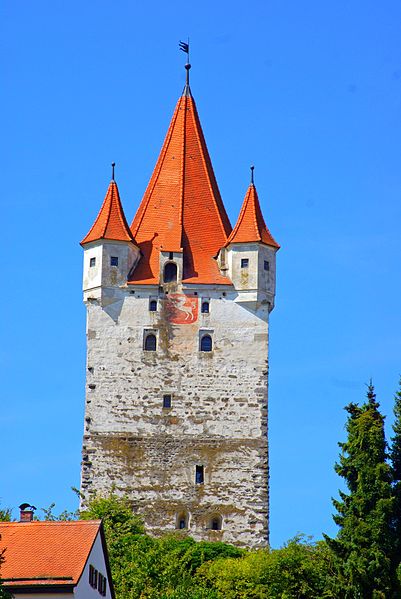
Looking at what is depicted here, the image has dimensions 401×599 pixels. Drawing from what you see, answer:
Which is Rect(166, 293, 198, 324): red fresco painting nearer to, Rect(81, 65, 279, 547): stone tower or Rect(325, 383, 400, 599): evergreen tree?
Rect(81, 65, 279, 547): stone tower

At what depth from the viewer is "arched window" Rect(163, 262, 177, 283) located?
7106 cm

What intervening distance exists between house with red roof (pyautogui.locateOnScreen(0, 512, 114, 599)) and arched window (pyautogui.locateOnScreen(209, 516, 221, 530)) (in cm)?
2094

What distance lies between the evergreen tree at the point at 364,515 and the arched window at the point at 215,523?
1222cm

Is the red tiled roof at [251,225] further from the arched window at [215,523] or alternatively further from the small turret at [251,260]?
the arched window at [215,523]

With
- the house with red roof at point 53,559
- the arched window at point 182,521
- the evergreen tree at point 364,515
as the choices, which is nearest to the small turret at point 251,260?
the arched window at point 182,521

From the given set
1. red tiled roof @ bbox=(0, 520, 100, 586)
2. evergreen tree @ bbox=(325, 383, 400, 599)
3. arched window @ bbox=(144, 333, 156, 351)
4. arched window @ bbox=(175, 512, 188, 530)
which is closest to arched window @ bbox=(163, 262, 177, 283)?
arched window @ bbox=(144, 333, 156, 351)

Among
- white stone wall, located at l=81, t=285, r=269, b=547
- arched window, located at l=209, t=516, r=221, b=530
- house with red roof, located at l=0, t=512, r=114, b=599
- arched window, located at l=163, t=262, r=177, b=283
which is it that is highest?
arched window, located at l=163, t=262, r=177, b=283

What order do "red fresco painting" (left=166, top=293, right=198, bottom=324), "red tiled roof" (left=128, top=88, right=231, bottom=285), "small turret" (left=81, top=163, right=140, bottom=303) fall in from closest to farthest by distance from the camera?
"red fresco painting" (left=166, top=293, right=198, bottom=324)
"small turret" (left=81, top=163, right=140, bottom=303)
"red tiled roof" (left=128, top=88, right=231, bottom=285)

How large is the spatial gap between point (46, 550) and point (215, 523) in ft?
80.1

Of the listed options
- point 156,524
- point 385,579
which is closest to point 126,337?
point 156,524

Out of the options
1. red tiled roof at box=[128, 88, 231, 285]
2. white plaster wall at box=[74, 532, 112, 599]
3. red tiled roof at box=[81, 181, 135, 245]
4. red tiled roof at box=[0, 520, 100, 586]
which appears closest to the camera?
red tiled roof at box=[0, 520, 100, 586]

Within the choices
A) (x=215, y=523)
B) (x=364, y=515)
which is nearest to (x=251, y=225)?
(x=215, y=523)

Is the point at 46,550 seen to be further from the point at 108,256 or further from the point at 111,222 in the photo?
the point at 111,222

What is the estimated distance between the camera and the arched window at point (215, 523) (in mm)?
68375
